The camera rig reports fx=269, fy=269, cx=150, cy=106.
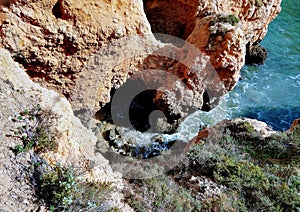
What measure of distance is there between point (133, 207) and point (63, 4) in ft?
17.8

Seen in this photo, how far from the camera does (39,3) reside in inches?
270

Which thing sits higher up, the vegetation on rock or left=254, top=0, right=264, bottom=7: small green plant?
left=254, top=0, right=264, bottom=7: small green plant

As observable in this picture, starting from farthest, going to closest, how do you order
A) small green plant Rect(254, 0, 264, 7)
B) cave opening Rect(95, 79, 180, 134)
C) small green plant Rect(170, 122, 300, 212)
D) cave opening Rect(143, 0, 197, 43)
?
small green plant Rect(254, 0, 264, 7) < cave opening Rect(143, 0, 197, 43) < cave opening Rect(95, 79, 180, 134) < small green plant Rect(170, 122, 300, 212)

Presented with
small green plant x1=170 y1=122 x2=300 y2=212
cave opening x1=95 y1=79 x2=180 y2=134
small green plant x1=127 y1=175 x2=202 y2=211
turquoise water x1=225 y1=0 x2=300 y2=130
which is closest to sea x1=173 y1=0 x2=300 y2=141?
turquoise water x1=225 y1=0 x2=300 y2=130

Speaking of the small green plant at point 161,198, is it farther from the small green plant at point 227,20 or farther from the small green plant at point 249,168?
the small green plant at point 227,20

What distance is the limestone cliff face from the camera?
7.04 m

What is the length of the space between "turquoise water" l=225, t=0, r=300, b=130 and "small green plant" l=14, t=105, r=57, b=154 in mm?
10798

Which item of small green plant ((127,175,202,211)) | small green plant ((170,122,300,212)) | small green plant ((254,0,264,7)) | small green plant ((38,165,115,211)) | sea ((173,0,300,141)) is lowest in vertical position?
sea ((173,0,300,141))

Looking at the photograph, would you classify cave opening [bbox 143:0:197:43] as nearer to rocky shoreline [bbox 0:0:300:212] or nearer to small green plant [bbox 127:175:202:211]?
rocky shoreline [bbox 0:0:300:212]

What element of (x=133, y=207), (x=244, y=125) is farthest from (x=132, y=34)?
(x=133, y=207)

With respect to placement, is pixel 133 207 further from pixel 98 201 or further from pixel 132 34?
pixel 132 34

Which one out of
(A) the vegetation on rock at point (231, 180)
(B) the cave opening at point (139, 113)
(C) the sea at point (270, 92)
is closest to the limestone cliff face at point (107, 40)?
(B) the cave opening at point (139, 113)

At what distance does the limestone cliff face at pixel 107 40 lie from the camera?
704 cm

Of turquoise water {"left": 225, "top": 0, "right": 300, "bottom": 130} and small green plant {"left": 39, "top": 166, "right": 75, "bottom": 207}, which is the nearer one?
small green plant {"left": 39, "top": 166, "right": 75, "bottom": 207}
